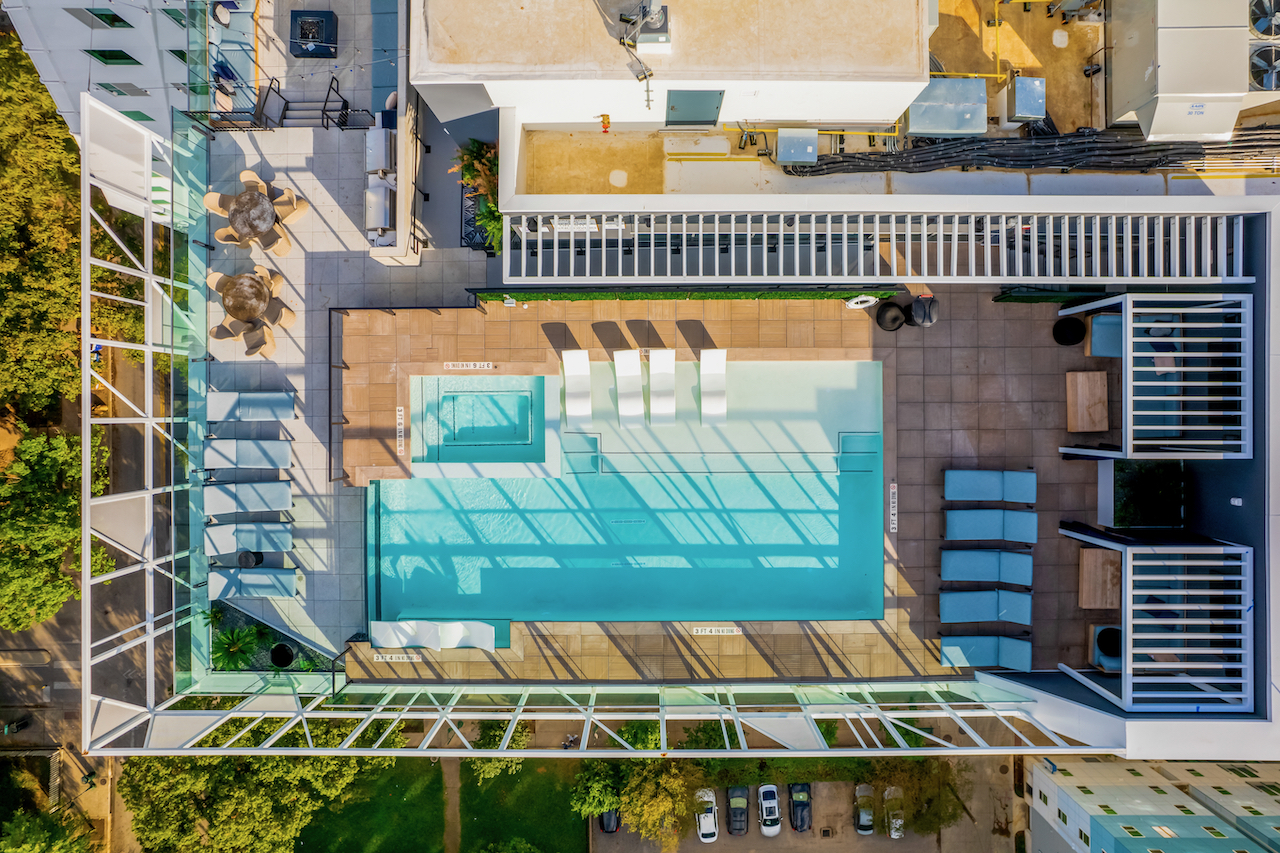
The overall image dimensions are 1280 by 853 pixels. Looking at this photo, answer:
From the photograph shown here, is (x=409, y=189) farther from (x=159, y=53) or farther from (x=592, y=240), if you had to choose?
(x=159, y=53)

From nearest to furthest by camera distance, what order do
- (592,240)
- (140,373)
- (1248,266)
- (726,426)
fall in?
(1248,266) → (592,240) → (726,426) → (140,373)

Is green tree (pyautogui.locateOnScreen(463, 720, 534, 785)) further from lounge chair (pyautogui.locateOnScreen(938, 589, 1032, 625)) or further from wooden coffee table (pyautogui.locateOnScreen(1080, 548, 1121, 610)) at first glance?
wooden coffee table (pyautogui.locateOnScreen(1080, 548, 1121, 610))

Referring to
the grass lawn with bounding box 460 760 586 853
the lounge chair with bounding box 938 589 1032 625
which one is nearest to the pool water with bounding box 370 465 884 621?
the lounge chair with bounding box 938 589 1032 625

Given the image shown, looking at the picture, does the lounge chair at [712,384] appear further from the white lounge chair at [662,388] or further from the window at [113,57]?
the window at [113,57]

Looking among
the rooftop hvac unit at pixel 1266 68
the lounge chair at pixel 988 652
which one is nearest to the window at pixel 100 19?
the rooftop hvac unit at pixel 1266 68

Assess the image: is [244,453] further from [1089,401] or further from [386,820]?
[1089,401]

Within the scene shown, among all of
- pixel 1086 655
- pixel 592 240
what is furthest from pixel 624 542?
pixel 1086 655

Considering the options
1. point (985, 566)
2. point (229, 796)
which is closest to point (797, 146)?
point (985, 566)
